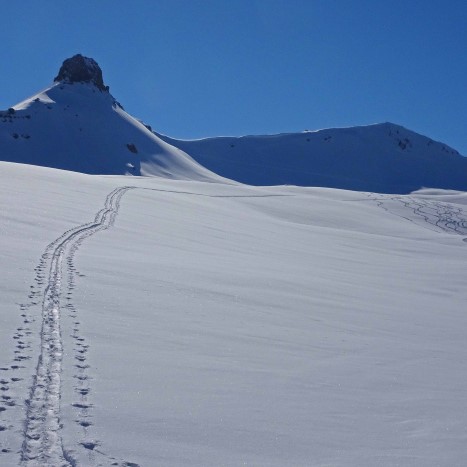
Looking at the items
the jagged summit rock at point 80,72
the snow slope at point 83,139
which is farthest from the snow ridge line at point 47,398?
the jagged summit rock at point 80,72

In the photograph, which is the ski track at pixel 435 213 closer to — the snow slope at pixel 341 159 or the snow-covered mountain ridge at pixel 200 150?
the snow-covered mountain ridge at pixel 200 150

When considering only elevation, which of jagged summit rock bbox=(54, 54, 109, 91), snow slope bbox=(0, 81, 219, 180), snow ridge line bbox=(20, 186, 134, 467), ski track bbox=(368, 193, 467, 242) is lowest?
snow ridge line bbox=(20, 186, 134, 467)

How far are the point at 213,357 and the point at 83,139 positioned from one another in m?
101

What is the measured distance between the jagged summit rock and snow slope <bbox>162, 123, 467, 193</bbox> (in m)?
19.6

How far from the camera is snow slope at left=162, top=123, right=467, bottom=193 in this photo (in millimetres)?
125875

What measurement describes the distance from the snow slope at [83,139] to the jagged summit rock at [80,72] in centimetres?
295

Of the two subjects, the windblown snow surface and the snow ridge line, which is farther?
the windblown snow surface

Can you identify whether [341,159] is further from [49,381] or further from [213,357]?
[49,381]

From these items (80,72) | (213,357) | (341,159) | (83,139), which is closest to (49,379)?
(213,357)

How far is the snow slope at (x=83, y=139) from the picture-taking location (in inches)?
3738

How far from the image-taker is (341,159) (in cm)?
13962

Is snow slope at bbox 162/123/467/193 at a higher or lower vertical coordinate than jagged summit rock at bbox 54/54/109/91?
lower

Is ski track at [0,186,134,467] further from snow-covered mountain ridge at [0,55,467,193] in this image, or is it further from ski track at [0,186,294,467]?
snow-covered mountain ridge at [0,55,467,193]

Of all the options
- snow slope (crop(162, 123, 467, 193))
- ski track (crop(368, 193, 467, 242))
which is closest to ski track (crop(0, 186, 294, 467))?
ski track (crop(368, 193, 467, 242))
